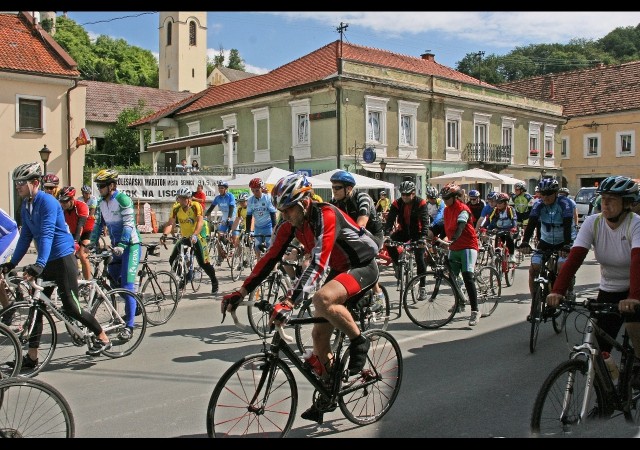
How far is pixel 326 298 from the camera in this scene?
4.39 metres

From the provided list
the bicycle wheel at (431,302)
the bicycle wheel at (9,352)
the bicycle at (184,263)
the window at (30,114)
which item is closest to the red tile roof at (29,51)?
the window at (30,114)

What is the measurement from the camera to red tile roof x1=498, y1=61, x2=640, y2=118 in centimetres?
4578

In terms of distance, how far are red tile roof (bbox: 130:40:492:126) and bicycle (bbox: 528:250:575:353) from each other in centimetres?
2261

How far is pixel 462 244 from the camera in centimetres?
883

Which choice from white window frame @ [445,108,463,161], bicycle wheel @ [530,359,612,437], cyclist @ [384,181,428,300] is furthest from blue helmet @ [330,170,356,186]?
white window frame @ [445,108,463,161]

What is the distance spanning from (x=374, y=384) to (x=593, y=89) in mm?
49675

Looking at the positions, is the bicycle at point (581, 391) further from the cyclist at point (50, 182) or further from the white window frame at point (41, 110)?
the white window frame at point (41, 110)

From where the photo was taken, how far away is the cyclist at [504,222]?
13.2 meters

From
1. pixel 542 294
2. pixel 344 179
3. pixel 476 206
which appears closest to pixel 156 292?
pixel 344 179

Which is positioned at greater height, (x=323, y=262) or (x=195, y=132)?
(x=195, y=132)

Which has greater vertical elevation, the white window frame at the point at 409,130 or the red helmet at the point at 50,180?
the white window frame at the point at 409,130

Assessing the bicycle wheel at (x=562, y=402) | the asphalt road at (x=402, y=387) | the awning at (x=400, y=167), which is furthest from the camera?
the awning at (x=400, y=167)

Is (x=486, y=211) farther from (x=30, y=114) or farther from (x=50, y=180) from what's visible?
(x=30, y=114)

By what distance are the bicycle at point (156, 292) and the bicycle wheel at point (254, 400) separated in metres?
4.84
